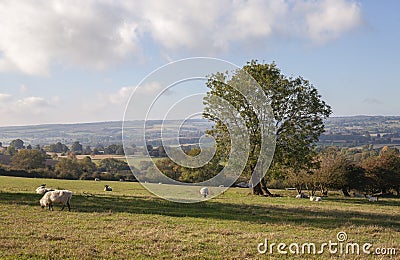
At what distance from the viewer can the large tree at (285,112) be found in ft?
111

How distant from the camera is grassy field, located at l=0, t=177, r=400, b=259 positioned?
423 inches

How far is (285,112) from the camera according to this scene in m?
35.3

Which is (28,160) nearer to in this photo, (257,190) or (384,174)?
(257,190)

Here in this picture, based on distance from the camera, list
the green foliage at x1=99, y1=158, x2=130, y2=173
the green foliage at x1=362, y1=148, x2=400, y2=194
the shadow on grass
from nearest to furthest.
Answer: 1. the shadow on grass
2. the green foliage at x1=362, y1=148, x2=400, y2=194
3. the green foliage at x1=99, y1=158, x2=130, y2=173

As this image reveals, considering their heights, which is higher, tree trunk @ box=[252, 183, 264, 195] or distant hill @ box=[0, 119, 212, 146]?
distant hill @ box=[0, 119, 212, 146]

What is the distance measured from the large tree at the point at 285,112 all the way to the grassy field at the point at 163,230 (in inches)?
471

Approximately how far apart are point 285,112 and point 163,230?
2341 cm

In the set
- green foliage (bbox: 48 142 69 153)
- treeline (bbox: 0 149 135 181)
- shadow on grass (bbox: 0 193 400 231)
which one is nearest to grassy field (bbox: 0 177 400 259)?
shadow on grass (bbox: 0 193 400 231)

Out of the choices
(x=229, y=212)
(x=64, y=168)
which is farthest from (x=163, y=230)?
(x=64, y=168)

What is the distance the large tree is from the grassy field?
12.0 metres

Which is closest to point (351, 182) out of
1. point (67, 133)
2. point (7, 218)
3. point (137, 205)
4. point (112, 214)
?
point (137, 205)

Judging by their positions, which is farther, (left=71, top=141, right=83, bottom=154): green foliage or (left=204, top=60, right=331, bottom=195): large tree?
(left=71, top=141, right=83, bottom=154): green foliage

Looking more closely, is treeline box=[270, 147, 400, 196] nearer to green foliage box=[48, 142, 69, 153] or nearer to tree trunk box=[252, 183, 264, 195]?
tree trunk box=[252, 183, 264, 195]

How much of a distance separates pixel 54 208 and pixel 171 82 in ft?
27.8
